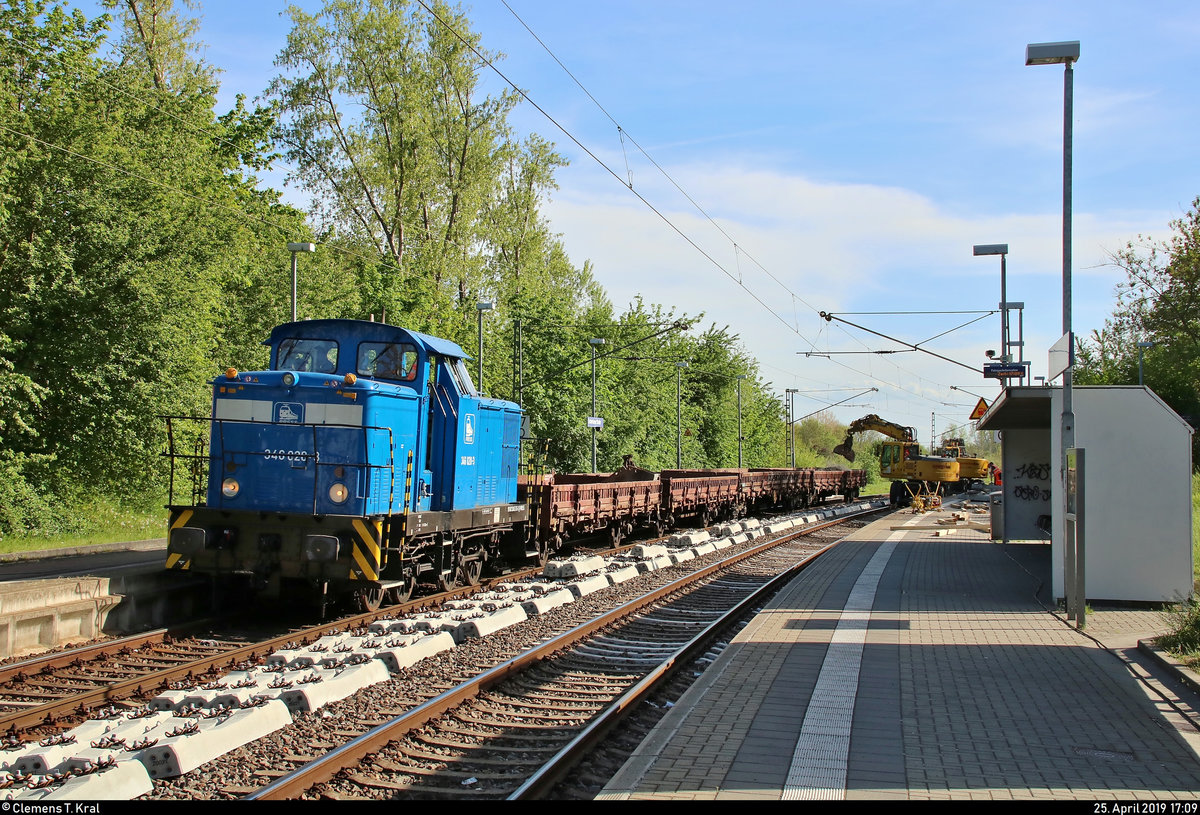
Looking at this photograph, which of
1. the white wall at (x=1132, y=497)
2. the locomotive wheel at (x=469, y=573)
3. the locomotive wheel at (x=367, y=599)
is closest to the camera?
the locomotive wheel at (x=367, y=599)

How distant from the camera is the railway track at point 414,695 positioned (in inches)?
223

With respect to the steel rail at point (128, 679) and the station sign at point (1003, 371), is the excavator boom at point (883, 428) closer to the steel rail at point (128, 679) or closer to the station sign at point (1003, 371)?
the station sign at point (1003, 371)

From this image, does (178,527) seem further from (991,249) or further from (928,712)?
(991,249)

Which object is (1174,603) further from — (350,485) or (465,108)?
(465,108)

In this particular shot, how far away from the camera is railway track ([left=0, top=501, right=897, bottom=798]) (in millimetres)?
5660

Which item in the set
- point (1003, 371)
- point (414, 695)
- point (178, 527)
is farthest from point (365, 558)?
point (1003, 371)

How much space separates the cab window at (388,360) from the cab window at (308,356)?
1.21 ft

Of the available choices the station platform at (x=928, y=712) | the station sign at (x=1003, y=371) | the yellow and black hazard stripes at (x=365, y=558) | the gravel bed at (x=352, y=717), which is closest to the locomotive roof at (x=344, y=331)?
the yellow and black hazard stripes at (x=365, y=558)

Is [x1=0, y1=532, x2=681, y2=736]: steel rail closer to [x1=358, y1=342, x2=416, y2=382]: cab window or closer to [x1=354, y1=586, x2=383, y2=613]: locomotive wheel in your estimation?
[x1=354, y1=586, x2=383, y2=613]: locomotive wheel

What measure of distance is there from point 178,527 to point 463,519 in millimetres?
3605

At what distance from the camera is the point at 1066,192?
11.7m

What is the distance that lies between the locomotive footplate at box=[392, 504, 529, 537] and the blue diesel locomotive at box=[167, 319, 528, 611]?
0.11 feet

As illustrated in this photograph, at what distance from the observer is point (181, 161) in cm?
2280

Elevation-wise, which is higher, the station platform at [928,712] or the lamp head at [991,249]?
the lamp head at [991,249]
